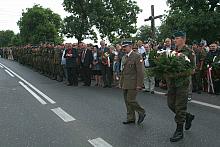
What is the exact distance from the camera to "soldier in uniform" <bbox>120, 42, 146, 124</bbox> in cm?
836

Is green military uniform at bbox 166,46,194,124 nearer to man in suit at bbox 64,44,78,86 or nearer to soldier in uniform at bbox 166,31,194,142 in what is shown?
soldier in uniform at bbox 166,31,194,142

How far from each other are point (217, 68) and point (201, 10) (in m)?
20.0

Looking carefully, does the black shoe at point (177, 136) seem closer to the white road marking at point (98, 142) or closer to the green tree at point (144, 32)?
the white road marking at point (98, 142)

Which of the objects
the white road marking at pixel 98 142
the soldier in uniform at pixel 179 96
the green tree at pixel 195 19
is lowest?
the white road marking at pixel 98 142

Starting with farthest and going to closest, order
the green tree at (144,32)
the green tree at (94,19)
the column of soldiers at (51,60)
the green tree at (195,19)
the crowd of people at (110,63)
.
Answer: the green tree at (144,32), the green tree at (94,19), the green tree at (195,19), the column of soldiers at (51,60), the crowd of people at (110,63)

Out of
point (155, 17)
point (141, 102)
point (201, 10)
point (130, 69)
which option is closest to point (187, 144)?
point (130, 69)

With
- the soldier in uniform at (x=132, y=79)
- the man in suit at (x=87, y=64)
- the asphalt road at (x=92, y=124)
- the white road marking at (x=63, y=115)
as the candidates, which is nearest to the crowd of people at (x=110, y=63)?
the man in suit at (x=87, y=64)

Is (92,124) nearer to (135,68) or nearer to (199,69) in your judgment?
(135,68)

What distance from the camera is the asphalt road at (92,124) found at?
699cm

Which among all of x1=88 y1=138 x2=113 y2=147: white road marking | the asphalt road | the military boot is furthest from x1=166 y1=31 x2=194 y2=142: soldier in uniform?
x1=88 y1=138 x2=113 y2=147: white road marking

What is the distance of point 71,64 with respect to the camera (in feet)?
57.3

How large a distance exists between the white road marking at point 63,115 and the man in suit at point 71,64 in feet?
22.3

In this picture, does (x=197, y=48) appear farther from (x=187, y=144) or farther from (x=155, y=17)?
(x=155, y=17)

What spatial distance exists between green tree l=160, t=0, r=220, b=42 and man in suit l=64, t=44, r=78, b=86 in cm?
1527
